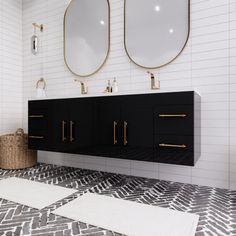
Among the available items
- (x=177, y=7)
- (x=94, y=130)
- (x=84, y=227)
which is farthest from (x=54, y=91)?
(x=84, y=227)

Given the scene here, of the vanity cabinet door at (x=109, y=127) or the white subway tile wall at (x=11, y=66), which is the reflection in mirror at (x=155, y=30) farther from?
the white subway tile wall at (x=11, y=66)

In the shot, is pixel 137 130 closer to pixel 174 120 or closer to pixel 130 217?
pixel 174 120

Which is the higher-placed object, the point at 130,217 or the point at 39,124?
the point at 39,124

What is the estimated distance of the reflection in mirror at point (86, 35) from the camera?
2.40m

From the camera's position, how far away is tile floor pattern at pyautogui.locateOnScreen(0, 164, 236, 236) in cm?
119

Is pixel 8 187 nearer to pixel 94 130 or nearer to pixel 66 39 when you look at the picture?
pixel 94 130

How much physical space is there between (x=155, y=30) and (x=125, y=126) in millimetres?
1027

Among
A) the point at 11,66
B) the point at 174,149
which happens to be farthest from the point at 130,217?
the point at 11,66

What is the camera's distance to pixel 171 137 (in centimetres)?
168

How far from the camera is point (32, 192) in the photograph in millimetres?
1754

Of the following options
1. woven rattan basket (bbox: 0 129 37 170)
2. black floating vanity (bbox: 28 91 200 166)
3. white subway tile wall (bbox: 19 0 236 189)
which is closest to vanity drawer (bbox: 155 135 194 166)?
black floating vanity (bbox: 28 91 200 166)

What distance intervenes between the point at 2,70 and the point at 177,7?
7.51 ft

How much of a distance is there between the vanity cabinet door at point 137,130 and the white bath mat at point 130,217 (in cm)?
41

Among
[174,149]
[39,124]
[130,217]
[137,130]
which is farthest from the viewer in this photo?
[39,124]
